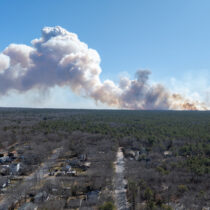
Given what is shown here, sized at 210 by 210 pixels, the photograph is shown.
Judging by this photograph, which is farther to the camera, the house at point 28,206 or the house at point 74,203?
the house at point 74,203

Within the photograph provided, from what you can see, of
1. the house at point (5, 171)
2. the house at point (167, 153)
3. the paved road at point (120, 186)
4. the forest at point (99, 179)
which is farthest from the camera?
the house at point (167, 153)

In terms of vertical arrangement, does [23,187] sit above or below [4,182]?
below

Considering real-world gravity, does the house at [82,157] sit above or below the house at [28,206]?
above

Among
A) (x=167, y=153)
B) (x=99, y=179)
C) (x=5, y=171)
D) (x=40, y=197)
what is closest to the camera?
(x=40, y=197)

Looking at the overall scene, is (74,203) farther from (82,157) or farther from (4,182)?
(82,157)

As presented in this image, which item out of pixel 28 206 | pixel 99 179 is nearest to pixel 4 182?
pixel 28 206

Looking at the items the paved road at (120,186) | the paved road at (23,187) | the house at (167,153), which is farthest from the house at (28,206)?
the house at (167,153)

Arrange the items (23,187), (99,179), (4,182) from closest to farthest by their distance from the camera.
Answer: (23,187), (4,182), (99,179)

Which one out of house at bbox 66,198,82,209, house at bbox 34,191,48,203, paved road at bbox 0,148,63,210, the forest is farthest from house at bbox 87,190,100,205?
paved road at bbox 0,148,63,210

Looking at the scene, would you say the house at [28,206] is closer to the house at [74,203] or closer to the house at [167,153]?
the house at [74,203]

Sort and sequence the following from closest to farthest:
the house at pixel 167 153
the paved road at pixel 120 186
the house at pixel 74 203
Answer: the house at pixel 74 203
the paved road at pixel 120 186
the house at pixel 167 153
